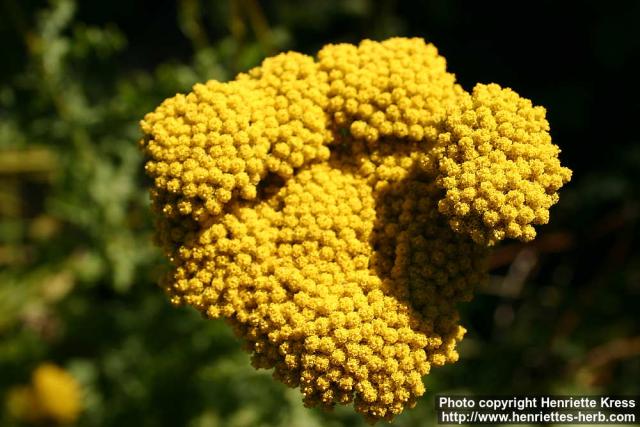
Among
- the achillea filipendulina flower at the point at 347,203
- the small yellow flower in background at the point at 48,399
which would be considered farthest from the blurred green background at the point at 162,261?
the achillea filipendulina flower at the point at 347,203

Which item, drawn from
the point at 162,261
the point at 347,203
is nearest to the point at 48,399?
the point at 162,261

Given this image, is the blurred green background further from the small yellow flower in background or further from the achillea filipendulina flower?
the achillea filipendulina flower

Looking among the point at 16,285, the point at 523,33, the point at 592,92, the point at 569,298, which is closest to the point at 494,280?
the point at 569,298

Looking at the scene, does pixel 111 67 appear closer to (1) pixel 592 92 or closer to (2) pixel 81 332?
(2) pixel 81 332

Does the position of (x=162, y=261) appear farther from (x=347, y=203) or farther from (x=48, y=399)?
(x=347, y=203)

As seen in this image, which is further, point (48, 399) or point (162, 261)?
point (48, 399)

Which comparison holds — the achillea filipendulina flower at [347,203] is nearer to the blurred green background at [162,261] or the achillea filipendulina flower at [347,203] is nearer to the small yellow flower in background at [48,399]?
the blurred green background at [162,261]
